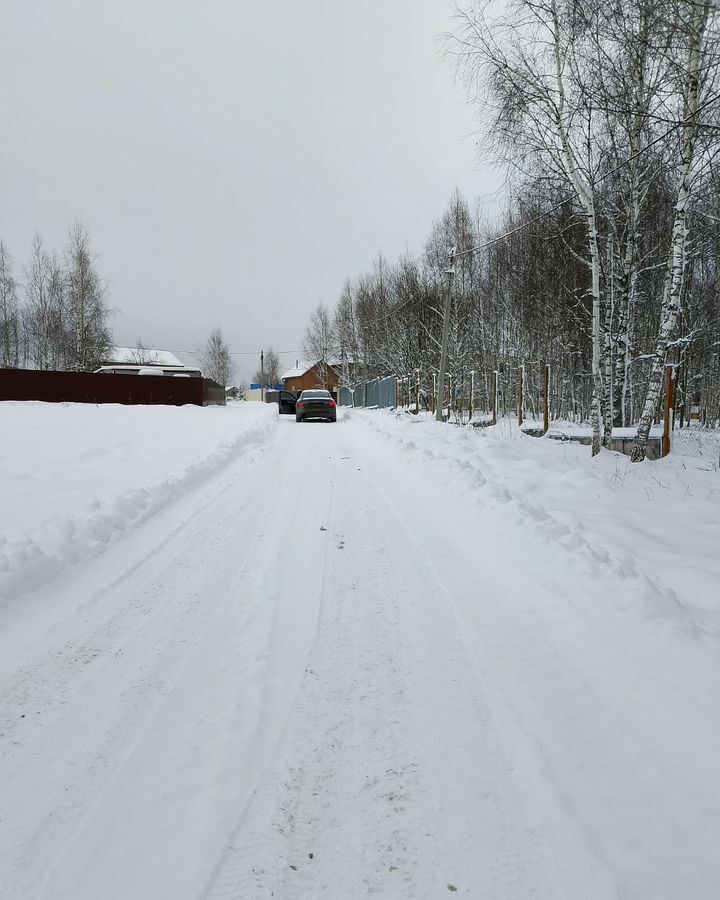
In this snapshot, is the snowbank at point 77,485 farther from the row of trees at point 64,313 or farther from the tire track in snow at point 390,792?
the row of trees at point 64,313

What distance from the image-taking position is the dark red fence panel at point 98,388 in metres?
24.3

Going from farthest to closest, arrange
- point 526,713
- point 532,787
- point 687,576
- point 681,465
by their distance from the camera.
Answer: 1. point 681,465
2. point 687,576
3. point 526,713
4. point 532,787

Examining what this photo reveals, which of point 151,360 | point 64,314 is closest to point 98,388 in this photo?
point 64,314

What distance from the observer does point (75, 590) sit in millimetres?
3490

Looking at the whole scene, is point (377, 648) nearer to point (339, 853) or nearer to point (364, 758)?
point (364, 758)

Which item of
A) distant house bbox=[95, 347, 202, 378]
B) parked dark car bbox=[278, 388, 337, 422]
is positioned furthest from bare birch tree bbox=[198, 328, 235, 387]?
parked dark car bbox=[278, 388, 337, 422]

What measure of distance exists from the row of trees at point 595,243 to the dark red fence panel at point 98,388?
16425mm

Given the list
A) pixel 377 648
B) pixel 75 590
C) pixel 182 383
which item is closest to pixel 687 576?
pixel 377 648

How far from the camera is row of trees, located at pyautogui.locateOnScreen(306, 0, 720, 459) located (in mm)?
6629

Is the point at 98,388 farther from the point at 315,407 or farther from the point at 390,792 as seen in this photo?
the point at 390,792

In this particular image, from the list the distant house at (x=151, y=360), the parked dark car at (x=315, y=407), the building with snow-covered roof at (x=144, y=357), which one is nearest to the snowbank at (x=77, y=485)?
the parked dark car at (x=315, y=407)

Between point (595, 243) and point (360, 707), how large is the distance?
10.3 m

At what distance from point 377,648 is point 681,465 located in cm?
791

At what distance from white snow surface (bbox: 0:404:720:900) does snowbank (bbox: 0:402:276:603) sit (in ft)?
0.18
